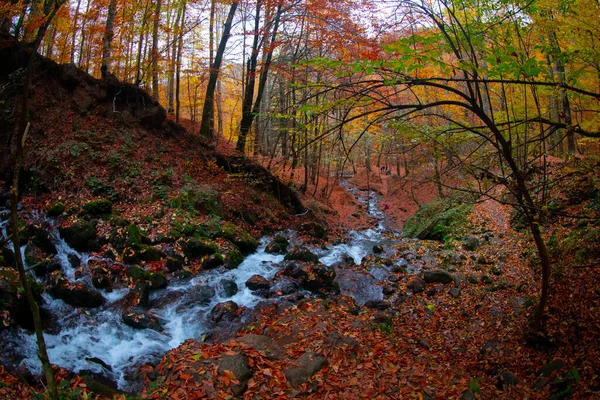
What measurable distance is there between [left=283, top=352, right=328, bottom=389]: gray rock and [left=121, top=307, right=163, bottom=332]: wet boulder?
3.28 metres

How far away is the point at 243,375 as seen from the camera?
4.78 m

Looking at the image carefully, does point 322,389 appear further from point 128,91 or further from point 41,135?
point 128,91

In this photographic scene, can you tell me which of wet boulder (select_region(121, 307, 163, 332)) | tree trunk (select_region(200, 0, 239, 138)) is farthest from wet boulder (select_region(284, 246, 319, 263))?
tree trunk (select_region(200, 0, 239, 138))

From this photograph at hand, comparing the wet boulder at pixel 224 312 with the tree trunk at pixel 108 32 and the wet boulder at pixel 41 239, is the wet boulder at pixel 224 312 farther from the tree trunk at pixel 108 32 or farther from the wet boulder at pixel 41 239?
the tree trunk at pixel 108 32

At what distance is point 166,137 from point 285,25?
772 cm

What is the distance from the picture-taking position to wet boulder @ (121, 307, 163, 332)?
6836 mm

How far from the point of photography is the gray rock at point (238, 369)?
4.59 meters

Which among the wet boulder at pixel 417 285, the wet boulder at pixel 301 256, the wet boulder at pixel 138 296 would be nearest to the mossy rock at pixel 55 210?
the wet boulder at pixel 138 296

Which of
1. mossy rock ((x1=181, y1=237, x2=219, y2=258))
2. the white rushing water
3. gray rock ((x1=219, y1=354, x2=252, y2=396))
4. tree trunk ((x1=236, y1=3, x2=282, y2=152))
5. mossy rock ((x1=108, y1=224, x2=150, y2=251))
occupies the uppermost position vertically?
tree trunk ((x1=236, y1=3, x2=282, y2=152))

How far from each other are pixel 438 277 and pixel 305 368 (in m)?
5.33

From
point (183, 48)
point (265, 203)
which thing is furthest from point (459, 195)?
point (183, 48)

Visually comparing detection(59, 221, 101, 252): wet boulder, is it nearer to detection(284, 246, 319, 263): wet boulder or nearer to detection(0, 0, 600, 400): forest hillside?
detection(0, 0, 600, 400): forest hillside

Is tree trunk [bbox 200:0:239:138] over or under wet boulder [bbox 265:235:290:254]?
over

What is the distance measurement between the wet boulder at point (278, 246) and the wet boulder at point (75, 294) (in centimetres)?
523
